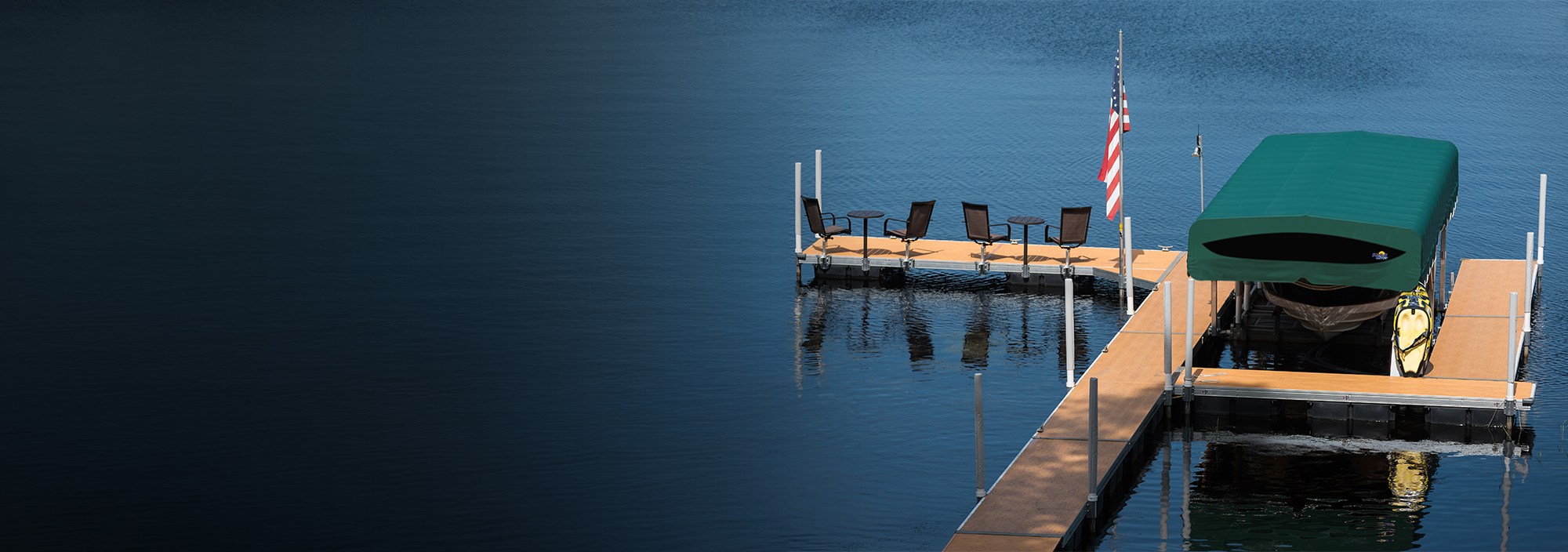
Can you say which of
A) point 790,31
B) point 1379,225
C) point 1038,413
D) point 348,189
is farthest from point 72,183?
point 790,31

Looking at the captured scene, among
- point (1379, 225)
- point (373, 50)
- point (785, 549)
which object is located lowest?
point (785, 549)

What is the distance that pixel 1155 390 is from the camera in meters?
26.5

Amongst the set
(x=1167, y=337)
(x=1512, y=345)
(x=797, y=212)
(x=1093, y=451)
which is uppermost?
(x=797, y=212)

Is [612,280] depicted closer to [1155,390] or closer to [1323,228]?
[1155,390]

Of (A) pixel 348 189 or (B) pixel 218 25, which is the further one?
(B) pixel 218 25

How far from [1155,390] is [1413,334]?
12.2ft

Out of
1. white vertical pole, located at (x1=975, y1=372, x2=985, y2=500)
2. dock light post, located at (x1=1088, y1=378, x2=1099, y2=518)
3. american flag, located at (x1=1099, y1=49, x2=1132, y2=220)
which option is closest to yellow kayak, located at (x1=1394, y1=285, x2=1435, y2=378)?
american flag, located at (x1=1099, y1=49, x2=1132, y2=220)

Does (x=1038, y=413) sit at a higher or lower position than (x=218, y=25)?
lower

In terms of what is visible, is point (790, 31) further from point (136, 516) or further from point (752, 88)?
point (136, 516)

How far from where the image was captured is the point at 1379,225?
87.6ft

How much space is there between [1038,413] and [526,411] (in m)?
7.09

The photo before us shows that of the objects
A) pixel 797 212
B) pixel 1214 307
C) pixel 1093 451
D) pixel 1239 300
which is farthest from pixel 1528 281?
pixel 1093 451

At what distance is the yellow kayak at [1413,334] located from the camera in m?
27.0

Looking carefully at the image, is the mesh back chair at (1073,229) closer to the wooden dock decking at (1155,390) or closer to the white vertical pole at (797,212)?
the wooden dock decking at (1155,390)
